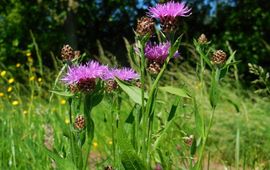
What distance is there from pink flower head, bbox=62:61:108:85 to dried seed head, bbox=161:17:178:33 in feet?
0.55

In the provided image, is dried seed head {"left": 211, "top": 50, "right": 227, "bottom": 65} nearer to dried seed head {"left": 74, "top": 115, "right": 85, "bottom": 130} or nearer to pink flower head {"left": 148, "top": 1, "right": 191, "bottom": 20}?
pink flower head {"left": 148, "top": 1, "right": 191, "bottom": 20}

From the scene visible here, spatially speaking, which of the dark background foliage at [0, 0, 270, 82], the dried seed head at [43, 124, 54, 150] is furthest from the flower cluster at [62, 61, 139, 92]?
the dark background foliage at [0, 0, 270, 82]

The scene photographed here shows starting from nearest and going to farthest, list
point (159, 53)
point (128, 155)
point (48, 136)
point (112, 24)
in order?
point (128, 155) → point (159, 53) → point (48, 136) → point (112, 24)

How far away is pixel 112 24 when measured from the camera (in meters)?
10.6

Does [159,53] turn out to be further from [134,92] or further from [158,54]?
[134,92]

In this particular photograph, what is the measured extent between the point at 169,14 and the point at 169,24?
0.09 feet

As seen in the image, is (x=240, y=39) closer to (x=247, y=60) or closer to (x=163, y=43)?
(x=247, y=60)

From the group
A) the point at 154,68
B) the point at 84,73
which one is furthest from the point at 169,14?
the point at 84,73

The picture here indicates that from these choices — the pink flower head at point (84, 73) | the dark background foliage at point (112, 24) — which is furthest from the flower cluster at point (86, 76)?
the dark background foliage at point (112, 24)

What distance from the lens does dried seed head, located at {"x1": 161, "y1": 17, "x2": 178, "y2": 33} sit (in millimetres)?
1165

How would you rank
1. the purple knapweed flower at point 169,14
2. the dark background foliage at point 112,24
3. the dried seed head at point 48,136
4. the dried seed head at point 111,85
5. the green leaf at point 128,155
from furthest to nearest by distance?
the dark background foliage at point 112,24
the dried seed head at point 48,136
the dried seed head at point 111,85
the purple knapweed flower at point 169,14
the green leaf at point 128,155

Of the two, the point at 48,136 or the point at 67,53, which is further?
the point at 48,136

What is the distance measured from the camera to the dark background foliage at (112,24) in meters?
9.31

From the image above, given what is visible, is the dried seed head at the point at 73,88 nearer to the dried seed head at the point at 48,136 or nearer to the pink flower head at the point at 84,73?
the pink flower head at the point at 84,73
